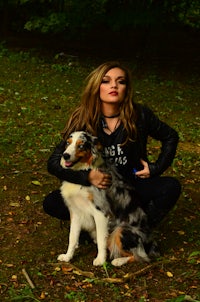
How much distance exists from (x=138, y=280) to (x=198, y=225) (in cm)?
165

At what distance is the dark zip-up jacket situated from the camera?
4.66 metres

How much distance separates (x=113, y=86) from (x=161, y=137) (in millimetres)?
725

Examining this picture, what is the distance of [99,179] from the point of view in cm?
442

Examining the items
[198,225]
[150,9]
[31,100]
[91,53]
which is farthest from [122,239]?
[91,53]

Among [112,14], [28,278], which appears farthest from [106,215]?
[112,14]

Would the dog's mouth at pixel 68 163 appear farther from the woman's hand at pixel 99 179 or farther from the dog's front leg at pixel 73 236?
the dog's front leg at pixel 73 236

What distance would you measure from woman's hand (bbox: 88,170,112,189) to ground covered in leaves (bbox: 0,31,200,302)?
78 cm

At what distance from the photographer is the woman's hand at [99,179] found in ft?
14.5

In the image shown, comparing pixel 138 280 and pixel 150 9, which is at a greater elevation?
pixel 150 9

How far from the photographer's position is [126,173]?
191 inches

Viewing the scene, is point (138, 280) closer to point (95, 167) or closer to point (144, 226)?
point (144, 226)

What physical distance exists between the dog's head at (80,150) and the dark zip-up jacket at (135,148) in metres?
0.23

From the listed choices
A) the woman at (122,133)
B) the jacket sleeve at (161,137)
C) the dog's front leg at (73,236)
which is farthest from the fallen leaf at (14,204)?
the jacket sleeve at (161,137)

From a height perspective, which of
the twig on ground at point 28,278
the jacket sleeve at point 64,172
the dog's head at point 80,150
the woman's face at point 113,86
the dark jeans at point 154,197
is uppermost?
the woman's face at point 113,86
